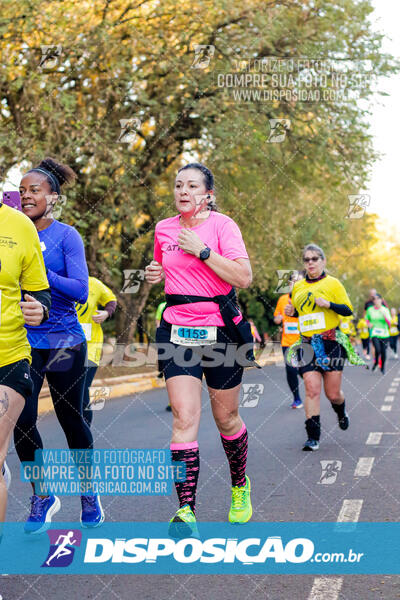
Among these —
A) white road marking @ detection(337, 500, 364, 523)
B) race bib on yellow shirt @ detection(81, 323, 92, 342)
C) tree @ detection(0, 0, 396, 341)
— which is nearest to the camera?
white road marking @ detection(337, 500, 364, 523)

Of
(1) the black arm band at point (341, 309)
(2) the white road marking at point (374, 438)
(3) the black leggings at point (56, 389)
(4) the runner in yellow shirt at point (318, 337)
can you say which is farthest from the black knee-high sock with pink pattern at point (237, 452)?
(2) the white road marking at point (374, 438)

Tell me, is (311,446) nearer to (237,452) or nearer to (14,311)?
(237,452)

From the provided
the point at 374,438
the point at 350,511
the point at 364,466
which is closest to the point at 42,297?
the point at 350,511

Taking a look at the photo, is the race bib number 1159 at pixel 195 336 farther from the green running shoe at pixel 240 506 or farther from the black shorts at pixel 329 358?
the black shorts at pixel 329 358

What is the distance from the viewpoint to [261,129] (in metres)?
17.8

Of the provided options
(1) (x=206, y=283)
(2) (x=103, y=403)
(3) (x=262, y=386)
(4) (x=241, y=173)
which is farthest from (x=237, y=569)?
(4) (x=241, y=173)

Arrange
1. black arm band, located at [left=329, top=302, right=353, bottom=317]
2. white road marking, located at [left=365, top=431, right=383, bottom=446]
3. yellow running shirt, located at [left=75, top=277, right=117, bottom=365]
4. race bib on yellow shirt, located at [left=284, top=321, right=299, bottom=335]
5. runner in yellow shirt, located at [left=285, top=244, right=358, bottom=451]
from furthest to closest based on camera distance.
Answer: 1. race bib on yellow shirt, located at [left=284, top=321, right=299, bottom=335]
2. white road marking, located at [left=365, top=431, right=383, bottom=446]
3. runner in yellow shirt, located at [left=285, top=244, right=358, bottom=451]
4. black arm band, located at [left=329, top=302, right=353, bottom=317]
5. yellow running shirt, located at [left=75, top=277, right=117, bottom=365]

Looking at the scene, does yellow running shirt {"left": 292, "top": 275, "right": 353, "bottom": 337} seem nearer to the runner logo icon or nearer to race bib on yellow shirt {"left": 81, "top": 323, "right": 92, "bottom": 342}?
race bib on yellow shirt {"left": 81, "top": 323, "right": 92, "bottom": 342}

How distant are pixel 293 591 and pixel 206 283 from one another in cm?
167

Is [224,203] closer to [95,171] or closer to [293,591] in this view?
[95,171]

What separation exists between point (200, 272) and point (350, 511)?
5.83ft

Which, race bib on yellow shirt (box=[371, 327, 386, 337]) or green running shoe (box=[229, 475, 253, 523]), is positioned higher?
green running shoe (box=[229, 475, 253, 523])

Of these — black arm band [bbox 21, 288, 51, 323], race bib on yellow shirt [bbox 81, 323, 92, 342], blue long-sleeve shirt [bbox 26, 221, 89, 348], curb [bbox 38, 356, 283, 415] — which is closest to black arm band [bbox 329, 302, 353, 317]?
race bib on yellow shirt [bbox 81, 323, 92, 342]

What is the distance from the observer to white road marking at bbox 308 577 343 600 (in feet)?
12.2
